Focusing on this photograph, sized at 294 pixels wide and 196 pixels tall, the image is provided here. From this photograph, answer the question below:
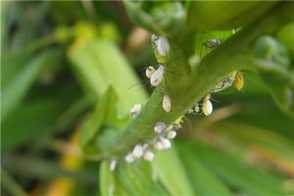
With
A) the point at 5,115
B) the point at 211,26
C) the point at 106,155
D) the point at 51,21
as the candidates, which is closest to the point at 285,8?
the point at 211,26

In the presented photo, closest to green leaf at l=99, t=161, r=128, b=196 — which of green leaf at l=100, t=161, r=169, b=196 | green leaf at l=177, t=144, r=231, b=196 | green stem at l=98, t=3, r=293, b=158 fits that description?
green leaf at l=100, t=161, r=169, b=196

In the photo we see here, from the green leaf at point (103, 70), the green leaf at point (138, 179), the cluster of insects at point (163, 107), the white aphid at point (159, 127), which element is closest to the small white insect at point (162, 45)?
the cluster of insects at point (163, 107)

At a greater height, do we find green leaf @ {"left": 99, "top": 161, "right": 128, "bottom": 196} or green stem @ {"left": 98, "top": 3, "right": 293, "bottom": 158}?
green leaf @ {"left": 99, "top": 161, "right": 128, "bottom": 196}

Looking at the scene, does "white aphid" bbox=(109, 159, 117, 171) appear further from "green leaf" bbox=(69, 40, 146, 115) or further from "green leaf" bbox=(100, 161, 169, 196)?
"green leaf" bbox=(69, 40, 146, 115)

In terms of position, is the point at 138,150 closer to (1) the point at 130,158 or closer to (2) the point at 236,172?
(1) the point at 130,158

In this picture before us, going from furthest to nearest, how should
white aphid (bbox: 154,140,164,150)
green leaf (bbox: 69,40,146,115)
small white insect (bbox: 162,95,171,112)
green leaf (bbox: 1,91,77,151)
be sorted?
green leaf (bbox: 1,91,77,151) < green leaf (bbox: 69,40,146,115) < white aphid (bbox: 154,140,164,150) < small white insect (bbox: 162,95,171,112)

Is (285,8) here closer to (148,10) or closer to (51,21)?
(148,10)

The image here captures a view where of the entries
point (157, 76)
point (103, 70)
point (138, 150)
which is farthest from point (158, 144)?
point (103, 70)
